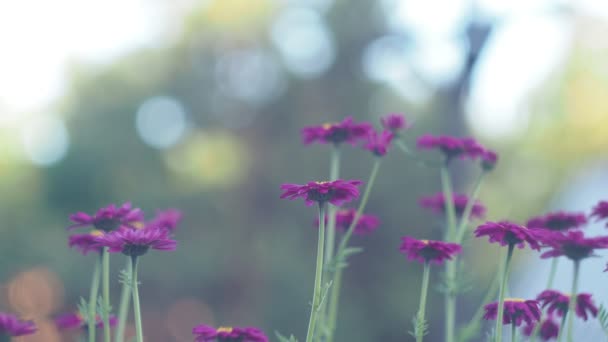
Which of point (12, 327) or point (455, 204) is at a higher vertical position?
point (455, 204)

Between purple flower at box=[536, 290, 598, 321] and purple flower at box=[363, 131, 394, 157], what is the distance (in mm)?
513

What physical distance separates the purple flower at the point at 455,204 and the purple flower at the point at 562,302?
51 cm

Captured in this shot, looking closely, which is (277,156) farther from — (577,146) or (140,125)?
(577,146)

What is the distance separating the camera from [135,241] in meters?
1.33

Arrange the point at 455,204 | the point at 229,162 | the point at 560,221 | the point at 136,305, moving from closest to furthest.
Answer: the point at 136,305 < the point at 560,221 < the point at 455,204 < the point at 229,162

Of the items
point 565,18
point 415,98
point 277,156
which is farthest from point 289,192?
point 277,156

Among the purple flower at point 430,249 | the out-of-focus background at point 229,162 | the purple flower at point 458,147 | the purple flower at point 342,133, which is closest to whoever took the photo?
the purple flower at point 430,249

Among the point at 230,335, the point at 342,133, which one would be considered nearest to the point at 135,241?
the point at 230,335

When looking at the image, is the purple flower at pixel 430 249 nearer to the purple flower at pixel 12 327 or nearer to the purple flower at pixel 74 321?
the purple flower at pixel 74 321

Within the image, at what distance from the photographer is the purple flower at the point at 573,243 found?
56.8 inches

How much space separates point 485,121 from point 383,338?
12.3 ft

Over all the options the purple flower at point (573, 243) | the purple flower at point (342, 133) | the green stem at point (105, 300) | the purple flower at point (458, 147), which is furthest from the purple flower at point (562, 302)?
the green stem at point (105, 300)

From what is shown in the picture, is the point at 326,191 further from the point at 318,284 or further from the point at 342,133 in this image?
the point at 342,133

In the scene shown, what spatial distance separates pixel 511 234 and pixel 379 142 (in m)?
0.50
